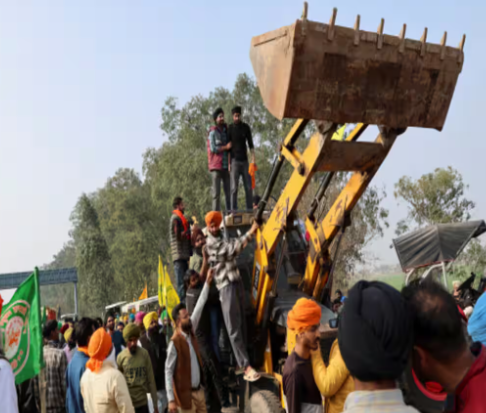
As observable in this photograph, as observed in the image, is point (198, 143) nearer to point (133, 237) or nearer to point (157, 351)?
point (133, 237)

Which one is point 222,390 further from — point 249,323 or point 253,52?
point 253,52

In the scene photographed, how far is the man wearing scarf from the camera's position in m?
1.76

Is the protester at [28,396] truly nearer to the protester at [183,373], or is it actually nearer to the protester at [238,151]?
the protester at [183,373]

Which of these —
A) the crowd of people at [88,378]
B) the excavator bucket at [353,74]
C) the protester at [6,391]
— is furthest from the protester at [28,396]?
the excavator bucket at [353,74]

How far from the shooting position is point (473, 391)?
215cm

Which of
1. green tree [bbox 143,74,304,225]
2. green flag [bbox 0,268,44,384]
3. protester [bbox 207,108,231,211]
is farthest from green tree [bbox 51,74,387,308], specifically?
green flag [bbox 0,268,44,384]

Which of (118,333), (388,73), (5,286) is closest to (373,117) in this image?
(388,73)

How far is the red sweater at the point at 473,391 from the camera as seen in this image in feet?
7.03

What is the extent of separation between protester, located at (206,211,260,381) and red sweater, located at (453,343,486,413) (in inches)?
195

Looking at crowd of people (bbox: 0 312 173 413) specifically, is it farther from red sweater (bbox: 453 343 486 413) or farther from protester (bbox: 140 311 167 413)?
red sweater (bbox: 453 343 486 413)

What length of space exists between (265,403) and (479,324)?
160 inches

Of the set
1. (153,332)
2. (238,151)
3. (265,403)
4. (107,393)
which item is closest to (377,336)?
(107,393)

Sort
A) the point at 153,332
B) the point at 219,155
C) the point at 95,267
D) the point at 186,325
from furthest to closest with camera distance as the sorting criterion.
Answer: the point at 95,267, the point at 219,155, the point at 153,332, the point at 186,325

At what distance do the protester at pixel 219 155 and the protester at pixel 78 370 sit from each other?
4645 mm
